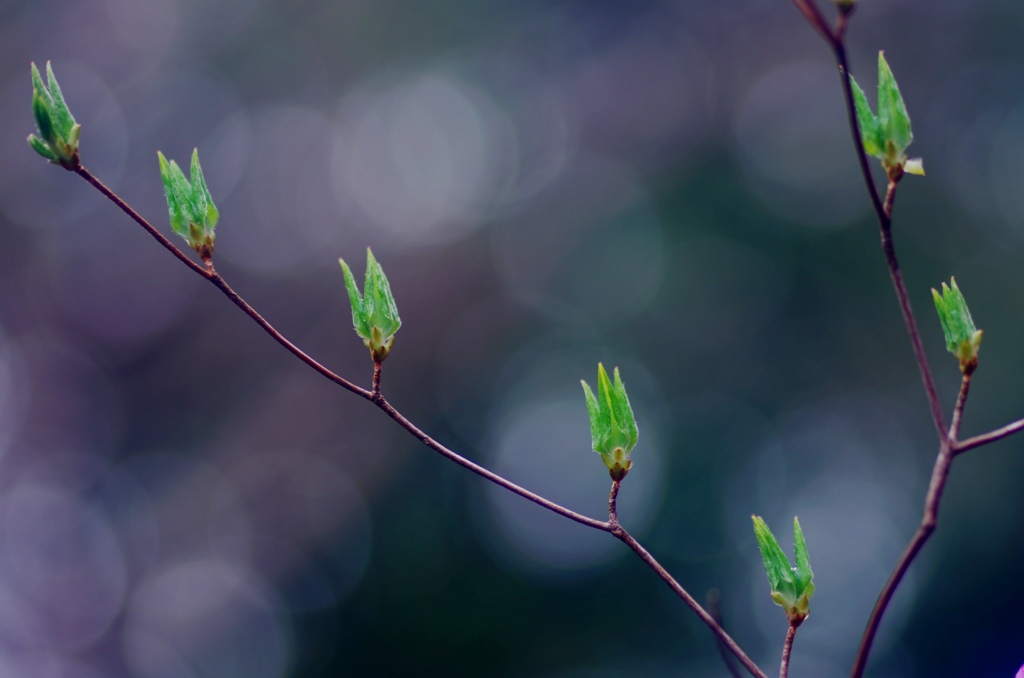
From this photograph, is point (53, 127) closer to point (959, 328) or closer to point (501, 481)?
point (501, 481)

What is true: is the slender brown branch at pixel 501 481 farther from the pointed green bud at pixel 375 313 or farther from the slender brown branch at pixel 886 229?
the slender brown branch at pixel 886 229

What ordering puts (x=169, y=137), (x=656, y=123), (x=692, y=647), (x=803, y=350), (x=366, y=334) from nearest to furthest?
1. (x=366, y=334)
2. (x=692, y=647)
3. (x=803, y=350)
4. (x=656, y=123)
5. (x=169, y=137)

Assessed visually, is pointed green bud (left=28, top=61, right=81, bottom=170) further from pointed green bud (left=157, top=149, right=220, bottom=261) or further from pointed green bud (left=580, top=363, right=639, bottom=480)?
pointed green bud (left=580, top=363, right=639, bottom=480)

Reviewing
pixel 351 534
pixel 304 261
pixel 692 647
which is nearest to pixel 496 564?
pixel 351 534

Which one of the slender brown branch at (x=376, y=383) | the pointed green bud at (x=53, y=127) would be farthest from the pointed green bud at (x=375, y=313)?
the pointed green bud at (x=53, y=127)

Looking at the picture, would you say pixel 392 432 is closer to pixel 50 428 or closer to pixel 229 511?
pixel 229 511

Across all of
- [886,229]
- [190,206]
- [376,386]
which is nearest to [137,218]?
[190,206]
